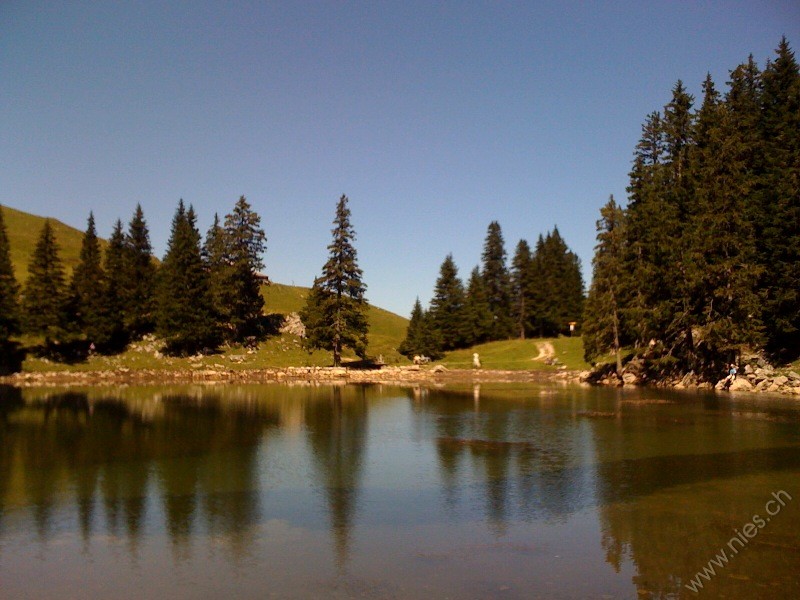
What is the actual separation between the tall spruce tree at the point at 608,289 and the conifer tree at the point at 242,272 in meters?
44.8

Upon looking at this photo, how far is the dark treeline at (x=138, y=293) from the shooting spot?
6812 centimetres

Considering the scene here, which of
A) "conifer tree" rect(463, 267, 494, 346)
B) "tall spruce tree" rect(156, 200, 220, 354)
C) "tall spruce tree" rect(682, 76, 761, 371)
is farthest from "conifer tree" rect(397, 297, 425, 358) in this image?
"tall spruce tree" rect(682, 76, 761, 371)

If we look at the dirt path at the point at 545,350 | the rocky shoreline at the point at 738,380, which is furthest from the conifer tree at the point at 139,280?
the rocky shoreline at the point at 738,380

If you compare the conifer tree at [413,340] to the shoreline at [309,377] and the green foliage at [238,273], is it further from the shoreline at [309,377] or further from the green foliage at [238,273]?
the green foliage at [238,273]

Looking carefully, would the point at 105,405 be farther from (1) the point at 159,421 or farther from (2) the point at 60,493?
(2) the point at 60,493

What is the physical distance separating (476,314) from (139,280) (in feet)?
169

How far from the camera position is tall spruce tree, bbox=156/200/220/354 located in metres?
75.5

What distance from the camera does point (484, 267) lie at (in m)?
115

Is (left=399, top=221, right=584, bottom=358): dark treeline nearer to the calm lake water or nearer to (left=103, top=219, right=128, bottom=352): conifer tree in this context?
(left=103, top=219, right=128, bottom=352): conifer tree

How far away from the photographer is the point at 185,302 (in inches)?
2982

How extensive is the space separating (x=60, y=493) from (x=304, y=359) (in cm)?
6243

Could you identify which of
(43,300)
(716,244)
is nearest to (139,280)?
(43,300)

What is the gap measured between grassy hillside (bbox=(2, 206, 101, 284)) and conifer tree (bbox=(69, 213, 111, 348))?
18.1 meters

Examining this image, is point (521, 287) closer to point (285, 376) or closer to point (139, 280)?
point (285, 376)
